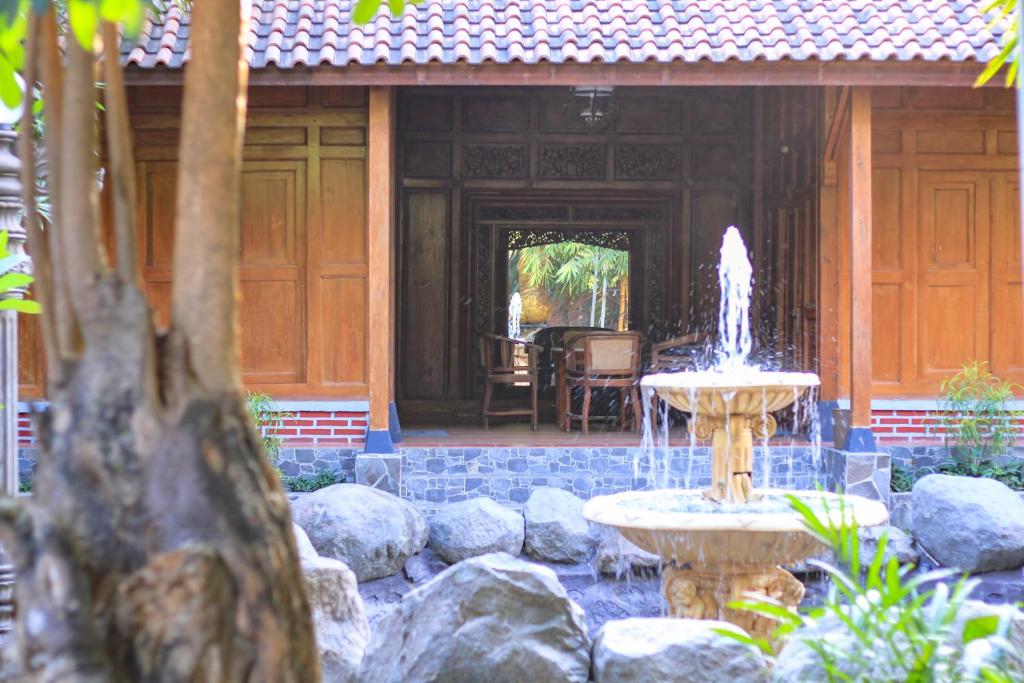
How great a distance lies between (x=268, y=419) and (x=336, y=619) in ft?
14.8

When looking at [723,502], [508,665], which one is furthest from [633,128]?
[508,665]

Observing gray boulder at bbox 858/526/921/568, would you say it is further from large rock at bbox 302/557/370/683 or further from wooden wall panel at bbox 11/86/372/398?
large rock at bbox 302/557/370/683

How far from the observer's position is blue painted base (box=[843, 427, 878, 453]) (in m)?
8.28

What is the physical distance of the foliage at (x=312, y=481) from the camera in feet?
27.7

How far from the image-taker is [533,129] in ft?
37.1

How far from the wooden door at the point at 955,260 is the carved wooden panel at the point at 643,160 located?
2921 mm

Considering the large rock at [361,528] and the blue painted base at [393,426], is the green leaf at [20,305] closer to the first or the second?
the large rock at [361,528]

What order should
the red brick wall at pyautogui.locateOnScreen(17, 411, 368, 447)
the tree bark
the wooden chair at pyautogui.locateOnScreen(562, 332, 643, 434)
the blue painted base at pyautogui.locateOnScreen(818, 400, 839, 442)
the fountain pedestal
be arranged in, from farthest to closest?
the wooden chair at pyautogui.locateOnScreen(562, 332, 643, 434) → the blue painted base at pyautogui.locateOnScreen(818, 400, 839, 442) → the red brick wall at pyautogui.locateOnScreen(17, 411, 368, 447) → the fountain pedestal → the tree bark

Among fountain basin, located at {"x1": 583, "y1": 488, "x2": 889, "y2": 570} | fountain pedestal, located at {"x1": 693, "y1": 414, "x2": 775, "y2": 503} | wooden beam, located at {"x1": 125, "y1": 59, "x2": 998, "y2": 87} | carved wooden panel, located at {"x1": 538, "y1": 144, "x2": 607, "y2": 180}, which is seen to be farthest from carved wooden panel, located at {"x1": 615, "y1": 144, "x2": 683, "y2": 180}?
fountain basin, located at {"x1": 583, "y1": 488, "x2": 889, "y2": 570}

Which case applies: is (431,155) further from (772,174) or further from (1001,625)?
(1001,625)

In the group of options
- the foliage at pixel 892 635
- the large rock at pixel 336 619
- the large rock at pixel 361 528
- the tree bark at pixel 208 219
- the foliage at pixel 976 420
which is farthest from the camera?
the foliage at pixel 976 420

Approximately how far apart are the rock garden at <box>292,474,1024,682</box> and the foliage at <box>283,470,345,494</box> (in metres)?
0.79

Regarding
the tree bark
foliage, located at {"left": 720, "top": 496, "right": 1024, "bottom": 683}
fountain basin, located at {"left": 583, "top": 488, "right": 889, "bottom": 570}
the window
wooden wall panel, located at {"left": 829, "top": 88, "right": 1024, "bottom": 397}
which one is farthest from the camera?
the window

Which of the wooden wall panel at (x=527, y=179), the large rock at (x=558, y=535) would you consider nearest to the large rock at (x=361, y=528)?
the large rock at (x=558, y=535)
